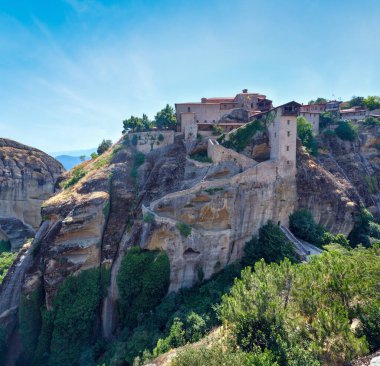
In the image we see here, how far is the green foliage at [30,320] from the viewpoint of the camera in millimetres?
30844

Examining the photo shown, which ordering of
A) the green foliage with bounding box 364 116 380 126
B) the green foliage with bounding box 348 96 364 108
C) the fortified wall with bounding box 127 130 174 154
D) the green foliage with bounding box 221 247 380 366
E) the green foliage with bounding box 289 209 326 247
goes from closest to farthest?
the green foliage with bounding box 221 247 380 366 → the green foliage with bounding box 289 209 326 247 → the fortified wall with bounding box 127 130 174 154 → the green foliage with bounding box 364 116 380 126 → the green foliage with bounding box 348 96 364 108

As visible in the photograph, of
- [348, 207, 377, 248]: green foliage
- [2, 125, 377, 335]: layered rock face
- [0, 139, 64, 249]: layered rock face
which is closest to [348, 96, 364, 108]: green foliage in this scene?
[2, 125, 377, 335]: layered rock face

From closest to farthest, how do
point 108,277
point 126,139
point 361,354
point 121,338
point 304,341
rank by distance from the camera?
1. point 361,354
2. point 304,341
3. point 121,338
4. point 108,277
5. point 126,139

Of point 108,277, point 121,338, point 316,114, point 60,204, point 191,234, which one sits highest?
point 316,114

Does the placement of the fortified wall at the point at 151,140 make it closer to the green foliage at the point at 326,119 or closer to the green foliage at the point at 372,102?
the green foliage at the point at 326,119

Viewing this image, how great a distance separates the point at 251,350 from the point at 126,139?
32.2 m

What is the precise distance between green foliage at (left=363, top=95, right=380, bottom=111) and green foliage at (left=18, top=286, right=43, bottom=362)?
187 ft

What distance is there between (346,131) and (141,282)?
110 feet

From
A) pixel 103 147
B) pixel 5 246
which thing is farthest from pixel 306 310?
pixel 5 246

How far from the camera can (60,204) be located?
3453 cm

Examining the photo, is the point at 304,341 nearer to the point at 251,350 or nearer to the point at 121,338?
the point at 251,350

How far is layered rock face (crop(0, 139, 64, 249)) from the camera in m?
51.3

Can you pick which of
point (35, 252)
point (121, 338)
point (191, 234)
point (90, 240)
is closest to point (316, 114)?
point (191, 234)

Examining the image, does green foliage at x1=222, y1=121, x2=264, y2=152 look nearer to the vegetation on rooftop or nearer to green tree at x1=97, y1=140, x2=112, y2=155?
the vegetation on rooftop
